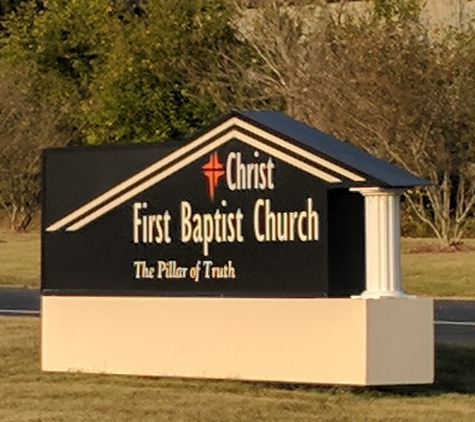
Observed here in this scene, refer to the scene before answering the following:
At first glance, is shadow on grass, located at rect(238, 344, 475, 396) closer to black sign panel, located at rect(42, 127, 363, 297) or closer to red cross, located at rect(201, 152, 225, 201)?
black sign panel, located at rect(42, 127, 363, 297)

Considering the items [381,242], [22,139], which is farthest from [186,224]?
[22,139]

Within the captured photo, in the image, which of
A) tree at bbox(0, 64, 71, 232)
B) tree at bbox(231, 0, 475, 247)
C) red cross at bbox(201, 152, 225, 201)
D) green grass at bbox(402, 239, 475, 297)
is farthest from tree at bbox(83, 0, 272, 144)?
red cross at bbox(201, 152, 225, 201)

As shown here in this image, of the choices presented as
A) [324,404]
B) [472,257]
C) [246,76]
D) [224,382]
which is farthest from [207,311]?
[246,76]

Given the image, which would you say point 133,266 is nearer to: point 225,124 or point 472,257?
point 225,124

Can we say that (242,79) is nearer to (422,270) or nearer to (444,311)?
(422,270)

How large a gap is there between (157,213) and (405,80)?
776 inches

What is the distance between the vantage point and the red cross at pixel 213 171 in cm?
1212

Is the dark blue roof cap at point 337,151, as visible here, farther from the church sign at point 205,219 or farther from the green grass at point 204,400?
the green grass at point 204,400

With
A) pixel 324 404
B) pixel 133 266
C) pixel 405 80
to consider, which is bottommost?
pixel 324 404

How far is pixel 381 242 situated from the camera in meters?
11.5

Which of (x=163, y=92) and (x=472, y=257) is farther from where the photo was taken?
(x=163, y=92)

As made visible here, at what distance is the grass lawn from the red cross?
15382 millimetres

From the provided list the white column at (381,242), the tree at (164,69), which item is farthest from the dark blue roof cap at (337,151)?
the tree at (164,69)

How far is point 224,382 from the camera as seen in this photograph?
12.0m
